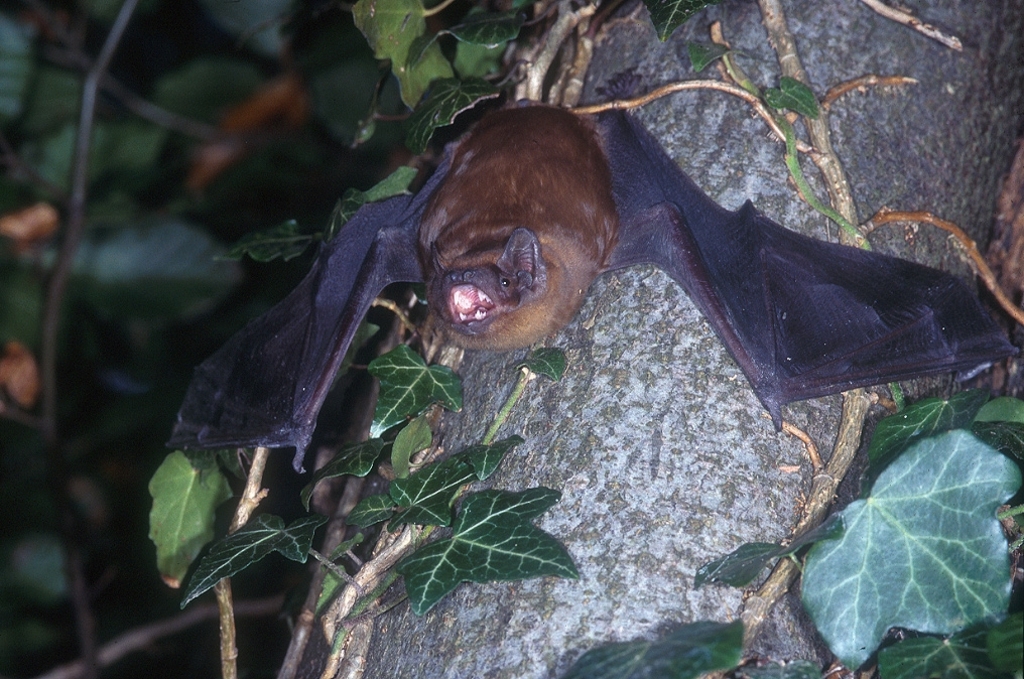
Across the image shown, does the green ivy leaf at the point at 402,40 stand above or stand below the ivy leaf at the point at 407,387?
above

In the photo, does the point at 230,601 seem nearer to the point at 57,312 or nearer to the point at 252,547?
the point at 252,547

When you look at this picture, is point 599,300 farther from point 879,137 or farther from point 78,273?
point 78,273

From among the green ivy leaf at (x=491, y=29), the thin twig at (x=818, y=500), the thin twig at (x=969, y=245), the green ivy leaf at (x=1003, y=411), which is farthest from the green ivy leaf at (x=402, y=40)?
the green ivy leaf at (x=1003, y=411)

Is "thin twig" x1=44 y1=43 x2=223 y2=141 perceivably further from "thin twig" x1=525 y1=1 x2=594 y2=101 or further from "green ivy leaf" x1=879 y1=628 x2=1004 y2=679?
"green ivy leaf" x1=879 y1=628 x2=1004 y2=679

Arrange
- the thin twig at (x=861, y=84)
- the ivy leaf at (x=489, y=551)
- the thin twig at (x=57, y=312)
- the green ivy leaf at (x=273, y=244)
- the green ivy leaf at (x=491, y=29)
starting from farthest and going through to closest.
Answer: the thin twig at (x=57, y=312)
the green ivy leaf at (x=273, y=244)
the green ivy leaf at (x=491, y=29)
the thin twig at (x=861, y=84)
the ivy leaf at (x=489, y=551)

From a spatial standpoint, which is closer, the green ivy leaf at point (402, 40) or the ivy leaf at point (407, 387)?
the ivy leaf at point (407, 387)

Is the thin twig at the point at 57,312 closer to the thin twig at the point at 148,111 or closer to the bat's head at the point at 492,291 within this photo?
the thin twig at the point at 148,111
